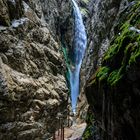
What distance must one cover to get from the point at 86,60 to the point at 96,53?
3.77 metres

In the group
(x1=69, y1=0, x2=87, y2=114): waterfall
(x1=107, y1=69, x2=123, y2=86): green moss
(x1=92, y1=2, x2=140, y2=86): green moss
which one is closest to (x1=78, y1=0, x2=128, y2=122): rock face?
(x1=69, y1=0, x2=87, y2=114): waterfall

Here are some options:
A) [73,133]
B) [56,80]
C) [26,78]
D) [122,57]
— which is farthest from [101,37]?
[122,57]

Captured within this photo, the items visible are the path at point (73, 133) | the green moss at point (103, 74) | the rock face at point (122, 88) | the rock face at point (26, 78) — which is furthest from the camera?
the path at point (73, 133)

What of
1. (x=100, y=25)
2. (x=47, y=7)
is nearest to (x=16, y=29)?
(x=100, y=25)

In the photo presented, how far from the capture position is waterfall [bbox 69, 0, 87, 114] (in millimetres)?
35312

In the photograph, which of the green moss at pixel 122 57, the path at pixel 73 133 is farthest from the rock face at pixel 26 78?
the green moss at pixel 122 57

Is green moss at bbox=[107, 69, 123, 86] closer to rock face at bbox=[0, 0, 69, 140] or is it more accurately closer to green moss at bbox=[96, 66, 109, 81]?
green moss at bbox=[96, 66, 109, 81]

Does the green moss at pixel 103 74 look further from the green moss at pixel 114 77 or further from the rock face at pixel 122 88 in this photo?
the green moss at pixel 114 77

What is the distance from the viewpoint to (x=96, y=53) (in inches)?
1148

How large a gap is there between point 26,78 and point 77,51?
23366mm

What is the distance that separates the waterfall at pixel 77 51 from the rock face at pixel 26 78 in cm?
1320

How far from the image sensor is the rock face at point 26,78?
1562cm

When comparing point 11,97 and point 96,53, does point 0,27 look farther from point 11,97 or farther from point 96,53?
point 96,53

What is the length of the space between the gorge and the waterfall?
4.26 meters
